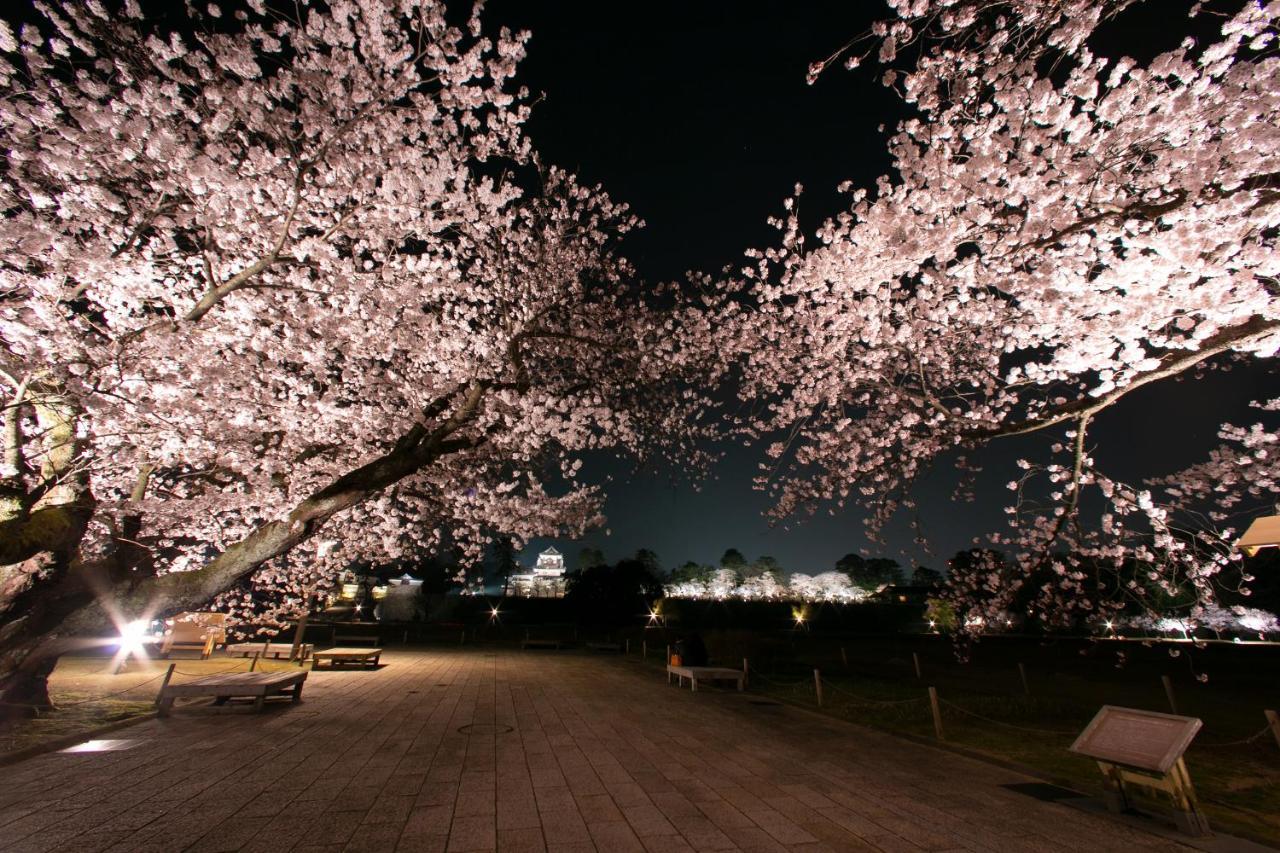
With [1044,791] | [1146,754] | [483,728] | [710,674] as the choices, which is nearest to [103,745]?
[483,728]

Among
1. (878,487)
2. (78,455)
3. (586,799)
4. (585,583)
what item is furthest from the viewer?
(585,583)

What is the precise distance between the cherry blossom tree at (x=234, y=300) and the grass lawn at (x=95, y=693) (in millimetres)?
721

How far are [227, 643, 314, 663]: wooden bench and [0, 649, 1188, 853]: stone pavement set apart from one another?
26.4ft

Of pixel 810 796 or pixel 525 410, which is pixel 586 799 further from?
pixel 525 410

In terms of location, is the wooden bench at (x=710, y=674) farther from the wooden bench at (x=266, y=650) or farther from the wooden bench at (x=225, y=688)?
the wooden bench at (x=266, y=650)

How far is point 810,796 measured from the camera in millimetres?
5629

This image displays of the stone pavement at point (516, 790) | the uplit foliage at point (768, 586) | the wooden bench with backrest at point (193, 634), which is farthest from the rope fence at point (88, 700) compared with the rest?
the uplit foliage at point (768, 586)

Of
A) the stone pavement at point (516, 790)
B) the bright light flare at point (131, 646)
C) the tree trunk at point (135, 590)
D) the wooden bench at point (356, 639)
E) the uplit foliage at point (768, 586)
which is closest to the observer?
the stone pavement at point (516, 790)

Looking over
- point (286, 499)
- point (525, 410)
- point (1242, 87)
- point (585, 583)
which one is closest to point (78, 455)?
point (286, 499)

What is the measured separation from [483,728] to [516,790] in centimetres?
330

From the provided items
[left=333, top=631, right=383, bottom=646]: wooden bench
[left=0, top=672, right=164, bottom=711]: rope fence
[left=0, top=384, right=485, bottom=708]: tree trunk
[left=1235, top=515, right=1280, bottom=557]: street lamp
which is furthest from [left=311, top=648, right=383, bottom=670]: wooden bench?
[left=1235, top=515, right=1280, bottom=557]: street lamp

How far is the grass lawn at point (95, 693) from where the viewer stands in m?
7.43

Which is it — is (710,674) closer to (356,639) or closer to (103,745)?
(103,745)

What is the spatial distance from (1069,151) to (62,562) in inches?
494
